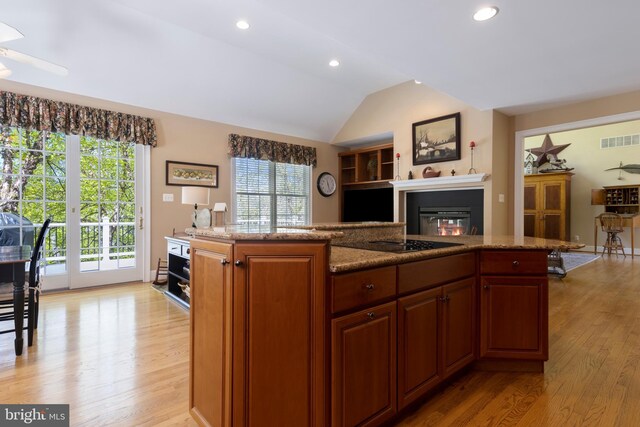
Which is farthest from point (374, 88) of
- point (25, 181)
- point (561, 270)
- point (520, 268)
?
point (25, 181)

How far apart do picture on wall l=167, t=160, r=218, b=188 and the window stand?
1.44ft

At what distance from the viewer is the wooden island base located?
4.22 feet

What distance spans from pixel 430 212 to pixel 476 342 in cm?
376

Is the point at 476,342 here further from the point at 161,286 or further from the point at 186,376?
the point at 161,286

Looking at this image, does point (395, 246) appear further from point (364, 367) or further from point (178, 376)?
point (178, 376)

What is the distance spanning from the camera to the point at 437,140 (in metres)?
5.37

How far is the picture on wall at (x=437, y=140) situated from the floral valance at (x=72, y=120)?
415 cm

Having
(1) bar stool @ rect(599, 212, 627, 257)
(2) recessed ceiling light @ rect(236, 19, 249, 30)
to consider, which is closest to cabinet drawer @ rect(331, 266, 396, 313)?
(2) recessed ceiling light @ rect(236, 19, 249, 30)

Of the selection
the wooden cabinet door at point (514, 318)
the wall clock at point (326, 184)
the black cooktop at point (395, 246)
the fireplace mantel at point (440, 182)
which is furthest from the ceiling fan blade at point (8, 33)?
the wall clock at point (326, 184)

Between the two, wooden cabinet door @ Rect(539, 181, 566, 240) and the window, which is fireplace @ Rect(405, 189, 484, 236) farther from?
wooden cabinet door @ Rect(539, 181, 566, 240)

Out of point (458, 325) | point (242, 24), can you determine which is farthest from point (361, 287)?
point (242, 24)

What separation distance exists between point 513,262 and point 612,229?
749 cm

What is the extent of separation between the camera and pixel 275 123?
6.24m

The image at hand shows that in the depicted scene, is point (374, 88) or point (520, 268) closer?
point (520, 268)
